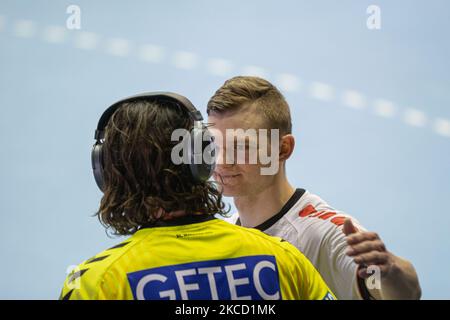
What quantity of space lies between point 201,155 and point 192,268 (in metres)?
0.29

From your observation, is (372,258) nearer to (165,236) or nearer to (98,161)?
(165,236)

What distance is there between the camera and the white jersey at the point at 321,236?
193 centimetres

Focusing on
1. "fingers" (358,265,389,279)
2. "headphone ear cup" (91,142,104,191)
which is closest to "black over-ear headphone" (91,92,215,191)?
"headphone ear cup" (91,142,104,191)

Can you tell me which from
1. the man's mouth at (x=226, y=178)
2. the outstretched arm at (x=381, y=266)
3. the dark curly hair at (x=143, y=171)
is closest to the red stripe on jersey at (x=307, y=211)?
the man's mouth at (x=226, y=178)

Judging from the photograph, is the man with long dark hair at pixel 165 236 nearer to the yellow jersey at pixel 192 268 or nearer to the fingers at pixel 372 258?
the yellow jersey at pixel 192 268

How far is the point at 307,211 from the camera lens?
2258 mm

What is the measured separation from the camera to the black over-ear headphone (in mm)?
1505

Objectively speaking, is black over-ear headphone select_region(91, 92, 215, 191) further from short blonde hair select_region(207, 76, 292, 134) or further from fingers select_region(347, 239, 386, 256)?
short blonde hair select_region(207, 76, 292, 134)

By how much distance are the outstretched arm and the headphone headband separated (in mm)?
518

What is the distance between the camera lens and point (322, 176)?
5.89m

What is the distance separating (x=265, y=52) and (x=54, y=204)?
2.75 meters

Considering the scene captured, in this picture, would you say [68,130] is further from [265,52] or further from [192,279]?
[192,279]

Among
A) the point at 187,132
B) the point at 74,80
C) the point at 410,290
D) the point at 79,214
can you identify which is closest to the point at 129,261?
the point at 187,132

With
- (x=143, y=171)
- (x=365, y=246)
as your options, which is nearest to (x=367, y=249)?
(x=365, y=246)
